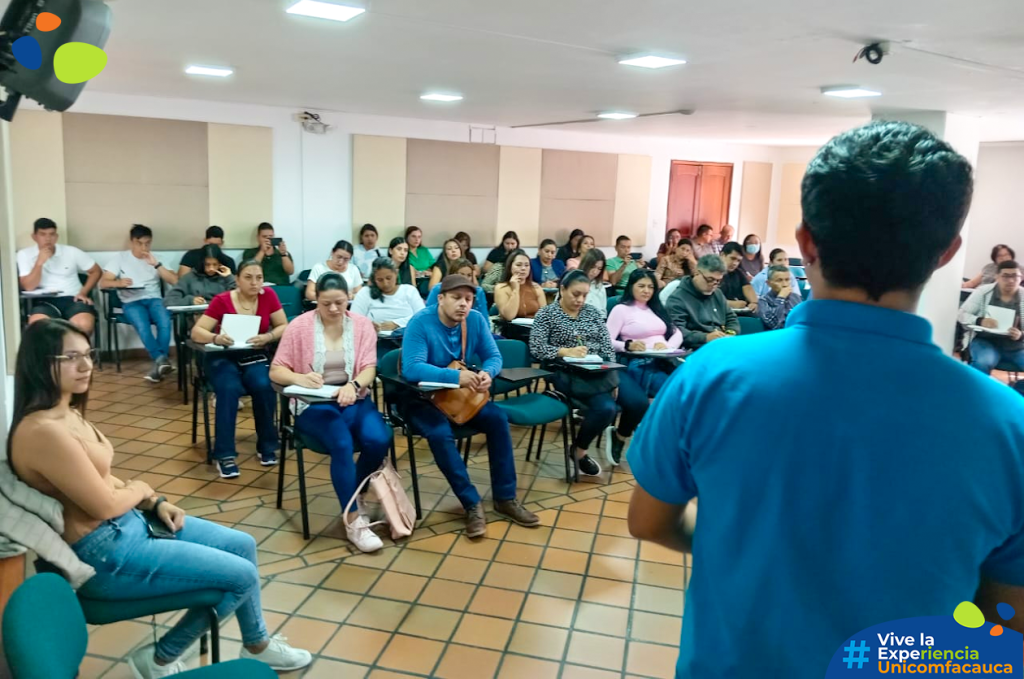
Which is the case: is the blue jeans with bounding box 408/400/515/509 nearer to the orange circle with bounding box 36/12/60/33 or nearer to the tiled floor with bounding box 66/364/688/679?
the tiled floor with bounding box 66/364/688/679

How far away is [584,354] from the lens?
4.52 m

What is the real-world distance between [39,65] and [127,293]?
4954 mm

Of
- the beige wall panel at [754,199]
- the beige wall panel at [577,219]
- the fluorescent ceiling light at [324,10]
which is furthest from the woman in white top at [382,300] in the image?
the beige wall panel at [754,199]

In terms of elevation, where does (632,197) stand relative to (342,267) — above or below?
above

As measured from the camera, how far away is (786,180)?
41.1 ft

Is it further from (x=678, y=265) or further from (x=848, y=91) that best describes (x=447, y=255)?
(x=848, y=91)

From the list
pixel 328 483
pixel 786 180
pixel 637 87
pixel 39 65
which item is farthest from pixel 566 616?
pixel 786 180

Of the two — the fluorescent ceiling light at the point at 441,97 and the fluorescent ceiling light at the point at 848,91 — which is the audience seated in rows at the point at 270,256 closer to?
the fluorescent ceiling light at the point at 441,97

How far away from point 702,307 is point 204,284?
13.0 ft

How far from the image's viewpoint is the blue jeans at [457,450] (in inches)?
148

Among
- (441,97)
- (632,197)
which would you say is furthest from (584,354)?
(632,197)

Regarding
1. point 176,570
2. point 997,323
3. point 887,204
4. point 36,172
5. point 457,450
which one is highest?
point 36,172

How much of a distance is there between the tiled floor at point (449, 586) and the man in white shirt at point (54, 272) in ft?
7.90

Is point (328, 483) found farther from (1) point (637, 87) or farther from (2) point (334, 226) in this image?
(2) point (334, 226)
